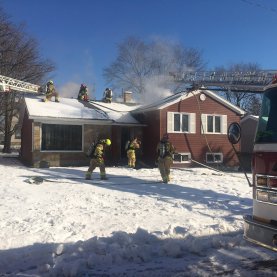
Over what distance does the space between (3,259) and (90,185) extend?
24.7 feet

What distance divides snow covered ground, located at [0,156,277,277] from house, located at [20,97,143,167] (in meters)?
7.59

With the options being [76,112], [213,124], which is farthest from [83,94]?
[213,124]

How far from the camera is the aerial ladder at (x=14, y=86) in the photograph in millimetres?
25031

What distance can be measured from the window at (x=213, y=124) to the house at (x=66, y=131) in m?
3.67

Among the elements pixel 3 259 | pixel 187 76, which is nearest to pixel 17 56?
pixel 187 76

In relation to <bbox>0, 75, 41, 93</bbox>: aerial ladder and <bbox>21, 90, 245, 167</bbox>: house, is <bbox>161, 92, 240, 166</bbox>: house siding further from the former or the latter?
<bbox>0, 75, 41, 93</bbox>: aerial ladder

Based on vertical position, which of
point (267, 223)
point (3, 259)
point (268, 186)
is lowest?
point (3, 259)

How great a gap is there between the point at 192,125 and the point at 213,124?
152 centimetres

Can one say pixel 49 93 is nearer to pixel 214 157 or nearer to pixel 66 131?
pixel 66 131

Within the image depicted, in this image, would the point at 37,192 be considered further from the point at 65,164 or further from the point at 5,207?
→ the point at 65,164

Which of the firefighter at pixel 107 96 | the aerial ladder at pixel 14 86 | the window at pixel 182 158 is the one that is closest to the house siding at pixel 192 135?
the window at pixel 182 158

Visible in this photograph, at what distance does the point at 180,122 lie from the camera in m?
23.1

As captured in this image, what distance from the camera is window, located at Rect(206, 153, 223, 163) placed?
2417 cm

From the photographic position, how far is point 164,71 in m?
50.6
